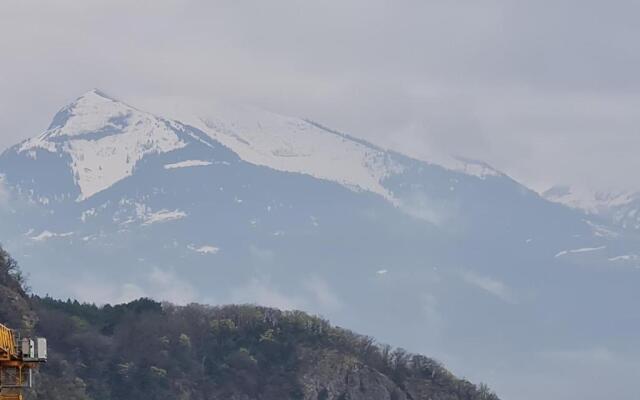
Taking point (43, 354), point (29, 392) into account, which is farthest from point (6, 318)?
point (43, 354)

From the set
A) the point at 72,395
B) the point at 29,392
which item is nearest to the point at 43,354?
the point at 29,392

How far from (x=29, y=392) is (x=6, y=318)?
103 feet

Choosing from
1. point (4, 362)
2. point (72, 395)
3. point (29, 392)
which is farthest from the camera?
point (72, 395)

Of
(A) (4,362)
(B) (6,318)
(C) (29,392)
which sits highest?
(B) (6,318)

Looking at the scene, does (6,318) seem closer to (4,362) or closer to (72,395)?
A: (72,395)

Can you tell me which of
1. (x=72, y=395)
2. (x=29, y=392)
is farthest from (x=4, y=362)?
(x=72, y=395)

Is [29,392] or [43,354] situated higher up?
[29,392]

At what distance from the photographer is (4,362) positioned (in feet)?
197

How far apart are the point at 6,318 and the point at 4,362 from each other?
14088 cm

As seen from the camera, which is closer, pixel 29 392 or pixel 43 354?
pixel 43 354

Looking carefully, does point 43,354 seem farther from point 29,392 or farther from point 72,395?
point 72,395

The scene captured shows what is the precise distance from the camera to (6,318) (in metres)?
200

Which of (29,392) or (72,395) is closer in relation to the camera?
Answer: (29,392)

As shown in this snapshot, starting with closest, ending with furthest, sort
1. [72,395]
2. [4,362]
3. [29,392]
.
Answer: [4,362], [29,392], [72,395]
